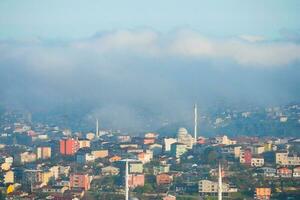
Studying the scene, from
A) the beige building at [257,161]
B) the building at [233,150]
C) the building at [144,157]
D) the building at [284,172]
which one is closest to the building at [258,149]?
the building at [233,150]

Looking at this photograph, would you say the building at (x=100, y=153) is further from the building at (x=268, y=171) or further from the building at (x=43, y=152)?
the building at (x=268, y=171)

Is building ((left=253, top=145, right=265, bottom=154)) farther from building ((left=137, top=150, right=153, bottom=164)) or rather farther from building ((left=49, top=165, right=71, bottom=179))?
building ((left=49, top=165, right=71, bottom=179))

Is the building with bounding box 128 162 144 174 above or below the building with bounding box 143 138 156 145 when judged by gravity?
below

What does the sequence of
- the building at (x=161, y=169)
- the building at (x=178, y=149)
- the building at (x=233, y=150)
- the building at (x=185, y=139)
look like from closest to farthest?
the building at (x=161, y=169) → the building at (x=233, y=150) → the building at (x=178, y=149) → the building at (x=185, y=139)

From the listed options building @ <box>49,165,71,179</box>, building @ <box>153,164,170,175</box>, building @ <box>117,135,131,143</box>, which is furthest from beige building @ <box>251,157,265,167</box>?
building @ <box>117,135,131,143</box>

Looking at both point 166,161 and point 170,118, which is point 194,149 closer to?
point 166,161

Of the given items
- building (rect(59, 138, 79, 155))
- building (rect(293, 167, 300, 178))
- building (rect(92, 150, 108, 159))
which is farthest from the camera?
building (rect(59, 138, 79, 155))
